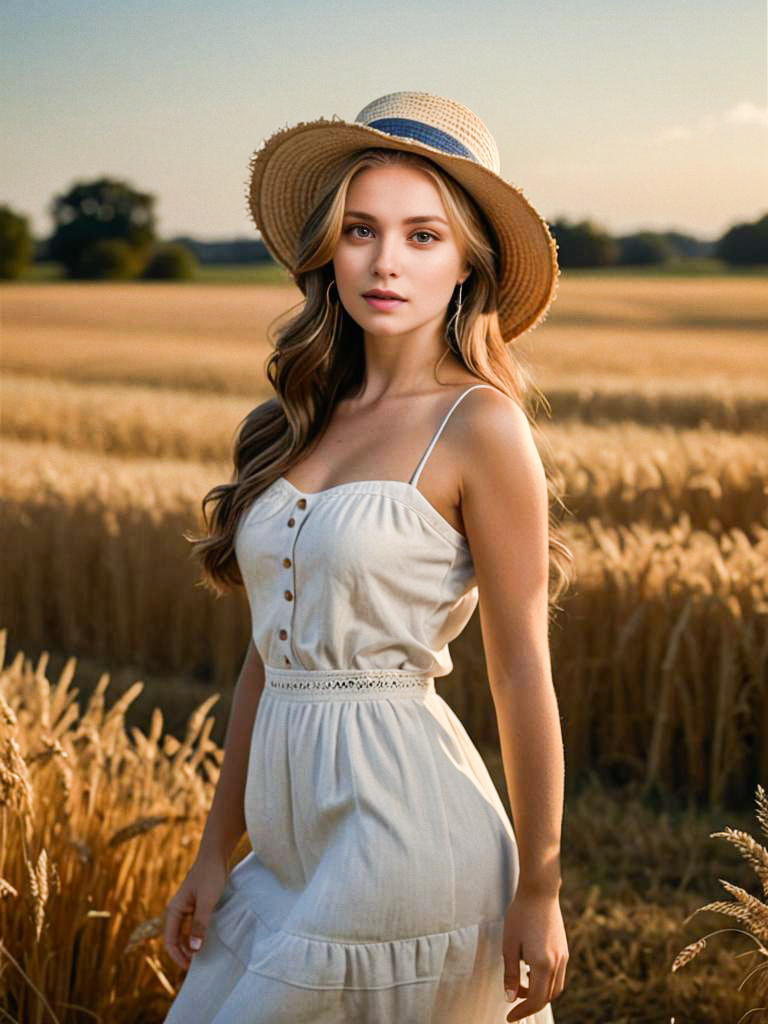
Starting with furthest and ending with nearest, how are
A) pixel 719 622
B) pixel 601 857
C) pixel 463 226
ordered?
pixel 719 622, pixel 601 857, pixel 463 226

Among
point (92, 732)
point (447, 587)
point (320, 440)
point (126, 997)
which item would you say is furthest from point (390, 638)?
point (126, 997)

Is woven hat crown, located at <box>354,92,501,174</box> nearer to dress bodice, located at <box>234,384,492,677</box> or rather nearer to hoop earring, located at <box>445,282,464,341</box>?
hoop earring, located at <box>445,282,464,341</box>

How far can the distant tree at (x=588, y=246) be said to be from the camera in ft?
103

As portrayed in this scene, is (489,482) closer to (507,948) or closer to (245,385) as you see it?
(507,948)

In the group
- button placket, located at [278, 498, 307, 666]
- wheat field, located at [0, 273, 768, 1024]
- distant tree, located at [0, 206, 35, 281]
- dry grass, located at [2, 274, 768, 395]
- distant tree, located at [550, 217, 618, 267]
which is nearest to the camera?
button placket, located at [278, 498, 307, 666]

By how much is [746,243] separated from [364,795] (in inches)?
1006

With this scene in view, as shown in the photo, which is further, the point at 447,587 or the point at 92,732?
the point at 92,732

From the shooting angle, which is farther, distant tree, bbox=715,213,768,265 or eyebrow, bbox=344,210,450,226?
distant tree, bbox=715,213,768,265

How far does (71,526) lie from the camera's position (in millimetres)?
5973

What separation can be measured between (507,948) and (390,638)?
37 centimetres

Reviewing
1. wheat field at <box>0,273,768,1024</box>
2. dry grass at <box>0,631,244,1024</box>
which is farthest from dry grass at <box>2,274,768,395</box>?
dry grass at <box>0,631,244,1024</box>

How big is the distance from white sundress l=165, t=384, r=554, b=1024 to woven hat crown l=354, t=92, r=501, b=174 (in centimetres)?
31

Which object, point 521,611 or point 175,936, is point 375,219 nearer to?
point 521,611

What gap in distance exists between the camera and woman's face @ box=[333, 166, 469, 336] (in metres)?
1.62
